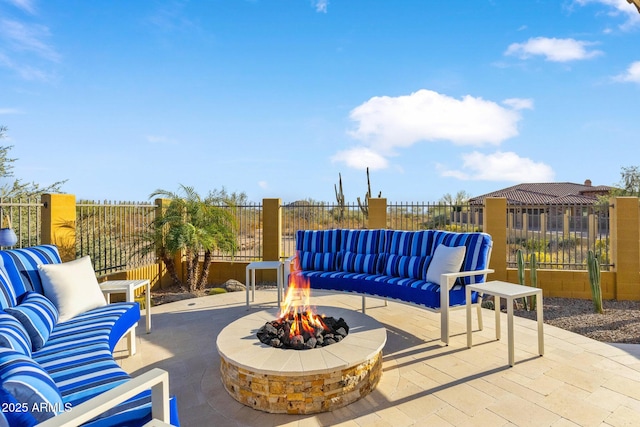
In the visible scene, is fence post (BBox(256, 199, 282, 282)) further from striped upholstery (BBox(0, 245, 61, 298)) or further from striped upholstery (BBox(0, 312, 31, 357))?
striped upholstery (BBox(0, 312, 31, 357))

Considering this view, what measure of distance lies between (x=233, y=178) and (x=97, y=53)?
5.53 m

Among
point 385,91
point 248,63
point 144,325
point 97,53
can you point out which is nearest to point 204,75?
point 248,63

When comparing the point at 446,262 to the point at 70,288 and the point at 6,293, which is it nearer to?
the point at 70,288

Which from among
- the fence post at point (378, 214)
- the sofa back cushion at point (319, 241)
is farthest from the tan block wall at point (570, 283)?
the sofa back cushion at point (319, 241)

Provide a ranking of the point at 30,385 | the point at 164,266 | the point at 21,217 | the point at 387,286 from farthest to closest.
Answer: the point at 164,266 < the point at 21,217 < the point at 387,286 < the point at 30,385

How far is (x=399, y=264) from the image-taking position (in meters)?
4.76

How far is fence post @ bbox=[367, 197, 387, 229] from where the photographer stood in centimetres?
771

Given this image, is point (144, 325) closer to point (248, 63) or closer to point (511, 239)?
point (248, 63)

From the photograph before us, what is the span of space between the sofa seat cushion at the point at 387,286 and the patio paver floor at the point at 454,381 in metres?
0.46

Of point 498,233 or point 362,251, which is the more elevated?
point 498,233

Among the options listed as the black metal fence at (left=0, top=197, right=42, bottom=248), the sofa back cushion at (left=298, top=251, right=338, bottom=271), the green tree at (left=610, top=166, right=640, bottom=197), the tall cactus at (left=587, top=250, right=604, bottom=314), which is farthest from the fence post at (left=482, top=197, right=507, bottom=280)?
the green tree at (left=610, top=166, right=640, bottom=197)

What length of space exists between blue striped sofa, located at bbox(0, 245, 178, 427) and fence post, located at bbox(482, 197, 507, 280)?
6.58 m

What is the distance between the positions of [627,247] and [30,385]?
8794 mm

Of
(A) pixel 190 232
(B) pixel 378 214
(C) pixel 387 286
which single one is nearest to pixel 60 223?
(A) pixel 190 232
